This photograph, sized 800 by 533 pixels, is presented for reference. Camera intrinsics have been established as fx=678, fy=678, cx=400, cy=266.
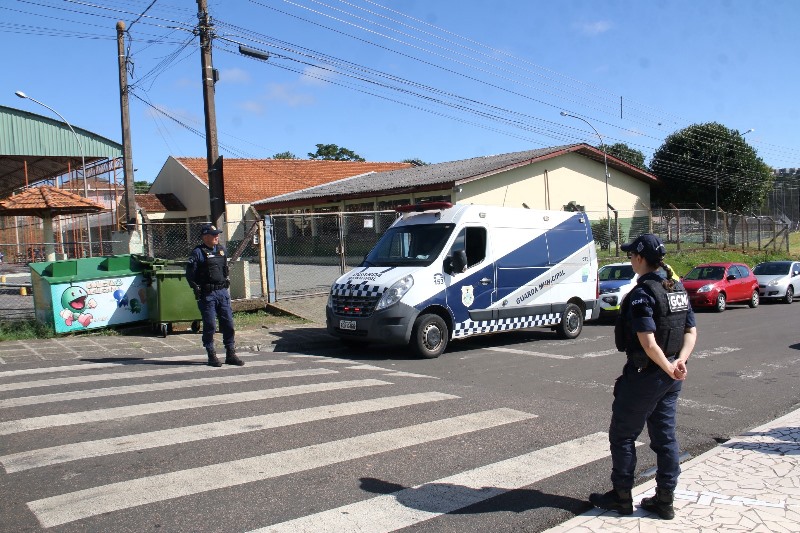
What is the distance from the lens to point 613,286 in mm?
16688

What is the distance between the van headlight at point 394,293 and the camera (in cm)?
1026

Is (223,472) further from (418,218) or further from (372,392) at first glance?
(418,218)

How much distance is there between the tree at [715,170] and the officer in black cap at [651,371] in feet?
134

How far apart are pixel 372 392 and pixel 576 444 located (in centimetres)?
258

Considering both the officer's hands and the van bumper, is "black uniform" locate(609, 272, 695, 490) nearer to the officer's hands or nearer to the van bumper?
the officer's hands

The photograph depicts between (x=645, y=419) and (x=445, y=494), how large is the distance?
1.40 m

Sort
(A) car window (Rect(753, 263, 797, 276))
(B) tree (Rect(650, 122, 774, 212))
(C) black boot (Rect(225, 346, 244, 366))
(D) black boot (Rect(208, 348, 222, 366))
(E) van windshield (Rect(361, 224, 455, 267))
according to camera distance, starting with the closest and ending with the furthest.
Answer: (D) black boot (Rect(208, 348, 222, 366)) < (C) black boot (Rect(225, 346, 244, 366)) < (E) van windshield (Rect(361, 224, 455, 267)) < (A) car window (Rect(753, 263, 797, 276)) < (B) tree (Rect(650, 122, 774, 212))

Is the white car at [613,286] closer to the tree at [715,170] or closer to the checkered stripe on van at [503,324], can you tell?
the checkered stripe on van at [503,324]

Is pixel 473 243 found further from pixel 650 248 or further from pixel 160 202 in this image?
pixel 160 202

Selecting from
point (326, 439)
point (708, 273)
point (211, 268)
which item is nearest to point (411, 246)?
point (211, 268)

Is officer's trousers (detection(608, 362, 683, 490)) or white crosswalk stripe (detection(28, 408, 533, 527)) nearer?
officer's trousers (detection(608, 362, 683, 490))

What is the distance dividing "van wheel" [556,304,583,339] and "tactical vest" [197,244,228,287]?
6.51 m

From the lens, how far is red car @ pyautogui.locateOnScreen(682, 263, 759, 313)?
1861 centimetres

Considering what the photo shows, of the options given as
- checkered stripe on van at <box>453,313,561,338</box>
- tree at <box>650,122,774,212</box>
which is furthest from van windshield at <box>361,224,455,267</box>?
tree at <box>650,122,774,212</box>
